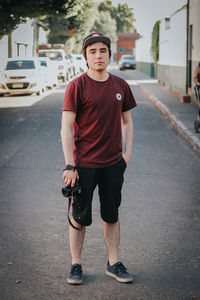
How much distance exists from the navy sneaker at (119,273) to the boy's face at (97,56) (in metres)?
1.50

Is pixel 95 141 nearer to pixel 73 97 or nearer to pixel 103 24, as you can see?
pixel 73 97

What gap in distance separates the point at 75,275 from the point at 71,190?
693 mm

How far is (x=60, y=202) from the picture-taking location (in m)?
6.27

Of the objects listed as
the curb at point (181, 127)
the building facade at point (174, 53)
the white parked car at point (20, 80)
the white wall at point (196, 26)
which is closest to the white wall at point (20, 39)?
the white parked car at point (20, 80)

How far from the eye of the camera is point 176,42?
23.5 meters

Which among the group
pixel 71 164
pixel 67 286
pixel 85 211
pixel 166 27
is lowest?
pixel 67 286

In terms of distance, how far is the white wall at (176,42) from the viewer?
21.2m

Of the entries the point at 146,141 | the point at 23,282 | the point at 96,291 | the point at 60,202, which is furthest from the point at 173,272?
the point at 146,141

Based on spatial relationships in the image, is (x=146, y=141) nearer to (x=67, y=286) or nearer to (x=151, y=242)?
(x=151, y=242)

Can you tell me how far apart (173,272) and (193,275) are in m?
0.16

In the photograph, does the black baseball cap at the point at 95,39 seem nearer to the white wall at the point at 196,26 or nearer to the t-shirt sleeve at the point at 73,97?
the t-shirt sleeve at the point at 73,97

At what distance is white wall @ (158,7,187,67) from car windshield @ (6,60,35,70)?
21.7 ft

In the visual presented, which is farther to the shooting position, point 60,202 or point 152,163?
point 152,163

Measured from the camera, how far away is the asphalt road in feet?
12.5
